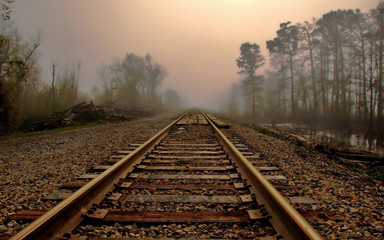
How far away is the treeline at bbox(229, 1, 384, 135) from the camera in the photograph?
18484 millimetres

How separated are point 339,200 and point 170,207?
74.5 inches

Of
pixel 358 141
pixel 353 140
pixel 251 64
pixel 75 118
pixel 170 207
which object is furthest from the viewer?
pixel 251 64

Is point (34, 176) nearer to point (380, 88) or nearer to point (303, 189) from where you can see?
point (303, 189)

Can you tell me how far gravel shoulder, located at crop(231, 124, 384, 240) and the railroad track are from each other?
34cm

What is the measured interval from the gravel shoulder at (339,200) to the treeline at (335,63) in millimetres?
15423

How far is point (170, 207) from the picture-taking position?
2186mm

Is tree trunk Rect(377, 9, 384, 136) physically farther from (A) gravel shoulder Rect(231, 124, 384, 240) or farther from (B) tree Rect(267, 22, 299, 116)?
(A) gravel shoulder Rect(231, 124, 384, 240)

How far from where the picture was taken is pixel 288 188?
2662 mm

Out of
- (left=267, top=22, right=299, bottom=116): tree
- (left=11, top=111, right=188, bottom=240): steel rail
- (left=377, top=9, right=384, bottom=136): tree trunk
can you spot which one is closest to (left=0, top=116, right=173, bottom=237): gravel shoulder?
(left=11, top=111, right=188, bottom=240): steel rail

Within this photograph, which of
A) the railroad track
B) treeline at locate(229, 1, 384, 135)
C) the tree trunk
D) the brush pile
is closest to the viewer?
the railroad track

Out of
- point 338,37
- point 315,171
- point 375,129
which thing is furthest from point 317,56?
point 315,171

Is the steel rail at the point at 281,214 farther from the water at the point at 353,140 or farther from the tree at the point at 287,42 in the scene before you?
the tree at the point at 287,42

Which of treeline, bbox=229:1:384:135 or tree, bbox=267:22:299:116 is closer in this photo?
treeline, bbox=229:1:384:135

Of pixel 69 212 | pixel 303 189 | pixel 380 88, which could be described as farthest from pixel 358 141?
pixel 69 212
